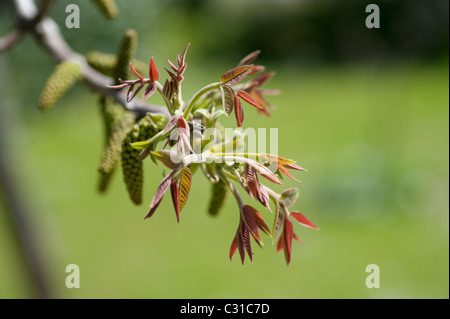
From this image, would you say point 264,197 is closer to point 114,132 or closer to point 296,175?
point 114,132

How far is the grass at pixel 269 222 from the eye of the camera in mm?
3463

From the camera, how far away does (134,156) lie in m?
0.69

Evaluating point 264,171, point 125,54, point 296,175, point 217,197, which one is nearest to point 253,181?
point 264,171

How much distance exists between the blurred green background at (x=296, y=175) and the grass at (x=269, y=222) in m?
0.01

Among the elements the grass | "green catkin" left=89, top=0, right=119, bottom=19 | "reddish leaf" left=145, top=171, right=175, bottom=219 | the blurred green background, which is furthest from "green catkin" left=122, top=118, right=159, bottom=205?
the grass

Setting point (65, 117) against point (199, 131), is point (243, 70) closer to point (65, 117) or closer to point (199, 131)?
point (199, 131)

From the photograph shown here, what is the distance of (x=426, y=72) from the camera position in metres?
8.05

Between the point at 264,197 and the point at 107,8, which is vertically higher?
the point at 107,8

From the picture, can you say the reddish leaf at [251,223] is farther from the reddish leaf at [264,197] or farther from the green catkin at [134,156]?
the green catkin at [134,156]

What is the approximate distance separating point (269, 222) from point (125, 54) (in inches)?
115

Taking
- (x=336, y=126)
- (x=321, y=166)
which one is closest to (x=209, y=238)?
(x=321, y=166)

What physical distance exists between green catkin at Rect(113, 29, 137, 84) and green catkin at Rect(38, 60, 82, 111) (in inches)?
2.8

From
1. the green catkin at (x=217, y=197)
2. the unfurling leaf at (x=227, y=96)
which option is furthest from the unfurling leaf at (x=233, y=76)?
the green catkin at (x=217, y=197)

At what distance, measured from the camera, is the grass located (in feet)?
11.4
